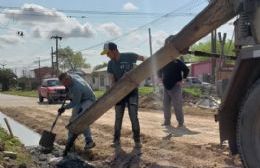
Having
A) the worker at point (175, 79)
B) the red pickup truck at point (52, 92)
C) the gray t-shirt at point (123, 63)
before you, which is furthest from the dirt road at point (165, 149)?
the red pickup truck at point (52, 92)

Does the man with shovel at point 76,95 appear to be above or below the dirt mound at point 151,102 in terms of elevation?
above

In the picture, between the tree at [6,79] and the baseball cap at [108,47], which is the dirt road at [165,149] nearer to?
the baseball cap at [108,47]

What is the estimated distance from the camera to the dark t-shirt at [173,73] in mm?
13031

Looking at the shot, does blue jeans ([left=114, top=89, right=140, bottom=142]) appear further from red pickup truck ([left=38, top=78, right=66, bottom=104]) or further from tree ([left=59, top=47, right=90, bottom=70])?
tree ([left=59, top=47, right=90, bottom=70])

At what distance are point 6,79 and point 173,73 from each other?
9052 cm

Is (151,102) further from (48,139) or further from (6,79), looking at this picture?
(6,79)

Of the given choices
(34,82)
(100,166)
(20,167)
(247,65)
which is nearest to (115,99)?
(100,166)

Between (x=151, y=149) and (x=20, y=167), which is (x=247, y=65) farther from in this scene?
(x=20, y=167)

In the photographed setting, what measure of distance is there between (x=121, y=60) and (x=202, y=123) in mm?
5360

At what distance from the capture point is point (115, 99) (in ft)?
26.7

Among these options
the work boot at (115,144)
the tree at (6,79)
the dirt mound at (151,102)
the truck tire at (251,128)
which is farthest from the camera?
the tree at (6,79)

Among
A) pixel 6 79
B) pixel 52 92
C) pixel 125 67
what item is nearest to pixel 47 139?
pixel 125 67

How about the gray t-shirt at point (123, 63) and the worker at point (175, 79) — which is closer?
the gray t-shirt at point (123, 63)

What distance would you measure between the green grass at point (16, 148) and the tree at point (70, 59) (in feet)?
359
